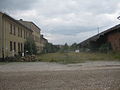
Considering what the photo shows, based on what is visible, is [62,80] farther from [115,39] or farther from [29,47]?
[29,47]

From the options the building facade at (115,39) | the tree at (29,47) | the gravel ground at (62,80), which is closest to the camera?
the gravel ground at (62,80)

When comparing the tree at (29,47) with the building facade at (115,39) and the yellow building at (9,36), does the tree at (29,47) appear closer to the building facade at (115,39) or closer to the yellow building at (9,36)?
the yellow building at (9,36)

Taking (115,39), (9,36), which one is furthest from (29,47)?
(115,39)

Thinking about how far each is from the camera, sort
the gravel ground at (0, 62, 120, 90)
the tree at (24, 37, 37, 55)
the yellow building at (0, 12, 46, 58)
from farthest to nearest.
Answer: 1. the tree at (24, 37, 37, 55)
2. the yellow building at (0, 12, 46, 58)
3. the gravel ground at (0, 62, 120, 90)

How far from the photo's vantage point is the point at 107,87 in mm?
7645

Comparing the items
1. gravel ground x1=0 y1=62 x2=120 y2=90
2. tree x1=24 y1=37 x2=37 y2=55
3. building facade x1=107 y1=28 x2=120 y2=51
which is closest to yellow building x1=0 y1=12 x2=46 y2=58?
tree x1=24 y1=37 x2=37 y2=55

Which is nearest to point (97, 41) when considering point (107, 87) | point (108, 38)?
point (108, 38)

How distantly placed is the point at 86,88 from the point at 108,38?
31213mm

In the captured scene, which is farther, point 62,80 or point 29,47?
point 29,47

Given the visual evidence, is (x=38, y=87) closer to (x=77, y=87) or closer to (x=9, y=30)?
(x=77, y=87)

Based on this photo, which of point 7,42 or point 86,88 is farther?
point 7,42

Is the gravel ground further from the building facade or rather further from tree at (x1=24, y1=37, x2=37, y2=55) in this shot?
tree at (x1=24, y1=37, x2=37, y2=55)

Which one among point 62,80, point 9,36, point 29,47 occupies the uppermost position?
point 9,36

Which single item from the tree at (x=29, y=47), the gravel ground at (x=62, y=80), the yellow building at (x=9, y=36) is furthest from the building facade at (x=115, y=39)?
the gravel ground at (x=62, y=80)
